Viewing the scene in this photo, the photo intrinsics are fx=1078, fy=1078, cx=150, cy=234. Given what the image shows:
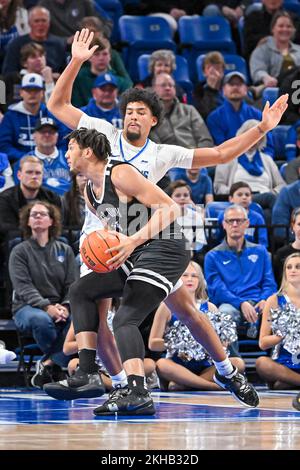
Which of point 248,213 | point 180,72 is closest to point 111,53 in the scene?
point 180,72

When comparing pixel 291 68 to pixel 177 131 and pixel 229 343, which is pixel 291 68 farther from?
pixel 229 343

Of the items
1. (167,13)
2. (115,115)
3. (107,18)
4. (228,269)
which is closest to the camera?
(228,269)

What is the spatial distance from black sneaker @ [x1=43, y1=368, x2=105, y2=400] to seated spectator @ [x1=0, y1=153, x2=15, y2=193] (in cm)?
435

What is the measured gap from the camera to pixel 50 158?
11.0 meters

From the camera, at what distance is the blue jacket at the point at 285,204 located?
35.7 feet

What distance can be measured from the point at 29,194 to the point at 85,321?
12.6ft

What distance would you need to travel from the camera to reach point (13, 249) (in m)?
9.59

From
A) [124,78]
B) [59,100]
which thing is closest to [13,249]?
[59,100]

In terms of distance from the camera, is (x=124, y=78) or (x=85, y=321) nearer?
(x=85, y=321)

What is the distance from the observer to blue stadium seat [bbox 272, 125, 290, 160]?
13.2 metres

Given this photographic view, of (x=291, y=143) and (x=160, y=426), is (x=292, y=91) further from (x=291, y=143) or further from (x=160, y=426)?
(x=160, y=426)

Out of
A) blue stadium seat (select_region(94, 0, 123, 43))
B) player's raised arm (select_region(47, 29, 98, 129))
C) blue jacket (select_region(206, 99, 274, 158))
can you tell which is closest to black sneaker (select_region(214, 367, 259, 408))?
player's raised arm (select_region(47, 29, 98, 129))

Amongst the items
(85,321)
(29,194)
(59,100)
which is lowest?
(85,321)

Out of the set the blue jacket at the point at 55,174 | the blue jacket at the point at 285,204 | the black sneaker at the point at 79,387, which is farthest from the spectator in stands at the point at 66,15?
the black sneaker at the point at 79,387
